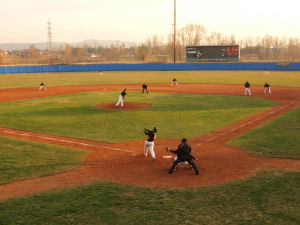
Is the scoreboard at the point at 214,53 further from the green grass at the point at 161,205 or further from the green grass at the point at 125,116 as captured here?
the green grass at the point at 161,205

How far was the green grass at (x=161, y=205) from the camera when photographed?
8719mm

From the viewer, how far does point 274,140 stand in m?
17.4

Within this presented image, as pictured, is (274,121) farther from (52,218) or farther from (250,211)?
(52,218)

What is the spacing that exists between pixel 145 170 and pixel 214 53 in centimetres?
7630

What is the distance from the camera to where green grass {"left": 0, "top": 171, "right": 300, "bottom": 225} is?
8.72m

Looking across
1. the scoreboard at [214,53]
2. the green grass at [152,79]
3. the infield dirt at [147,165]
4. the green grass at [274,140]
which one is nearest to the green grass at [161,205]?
the infield dirt at [147,165]

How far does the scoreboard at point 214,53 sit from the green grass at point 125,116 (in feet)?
172

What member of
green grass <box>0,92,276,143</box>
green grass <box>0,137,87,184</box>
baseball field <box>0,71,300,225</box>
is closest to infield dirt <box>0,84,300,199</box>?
baseball field <box>0,71,300,225</box>

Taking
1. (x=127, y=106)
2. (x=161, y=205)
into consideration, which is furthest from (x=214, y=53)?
(x=161, y=205)

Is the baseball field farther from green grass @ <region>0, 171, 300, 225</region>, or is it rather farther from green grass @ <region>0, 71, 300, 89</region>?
green grass @ <region>0, 71, 300, 89</region>

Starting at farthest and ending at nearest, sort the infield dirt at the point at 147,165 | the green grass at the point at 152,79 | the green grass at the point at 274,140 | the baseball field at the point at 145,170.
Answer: the green grass at the point at 152,79
the green grass at the point at 274,140
the infield dirt at the point at 147,165
the baseball field at the point at 145,170

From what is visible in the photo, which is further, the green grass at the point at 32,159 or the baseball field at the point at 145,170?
the green grass at the point at 32,159

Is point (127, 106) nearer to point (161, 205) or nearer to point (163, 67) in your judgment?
point (161, 205)

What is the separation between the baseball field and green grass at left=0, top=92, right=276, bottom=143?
8 centimetres
